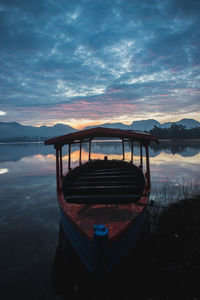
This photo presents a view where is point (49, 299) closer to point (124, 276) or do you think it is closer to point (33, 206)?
point (124, 276)

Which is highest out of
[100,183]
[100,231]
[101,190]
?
[100,231]

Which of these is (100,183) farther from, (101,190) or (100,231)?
(100,231)

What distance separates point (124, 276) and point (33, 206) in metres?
8.17

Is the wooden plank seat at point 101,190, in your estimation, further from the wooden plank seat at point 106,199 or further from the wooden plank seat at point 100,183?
the wooden plank seat at point 106,199

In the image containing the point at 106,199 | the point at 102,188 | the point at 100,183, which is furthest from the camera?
the point at 100,183

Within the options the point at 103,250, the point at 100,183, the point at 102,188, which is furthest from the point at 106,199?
the point at 103,250

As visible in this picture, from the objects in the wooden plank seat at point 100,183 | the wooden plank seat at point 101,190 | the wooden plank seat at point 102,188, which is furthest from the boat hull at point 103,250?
the wooden plank seat at point 100,183

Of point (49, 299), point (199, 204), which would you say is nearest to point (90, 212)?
point (49, 299)

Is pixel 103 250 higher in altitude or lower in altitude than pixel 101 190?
higher

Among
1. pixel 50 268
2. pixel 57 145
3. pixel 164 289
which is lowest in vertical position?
pixel 50 268

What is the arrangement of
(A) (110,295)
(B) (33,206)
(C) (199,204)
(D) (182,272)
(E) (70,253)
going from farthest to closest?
(B) (33,206)
(C) (199,204)
(E) (70,253)
(D) (182,272)
(A) (110,295)

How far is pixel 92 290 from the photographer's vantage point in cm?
468

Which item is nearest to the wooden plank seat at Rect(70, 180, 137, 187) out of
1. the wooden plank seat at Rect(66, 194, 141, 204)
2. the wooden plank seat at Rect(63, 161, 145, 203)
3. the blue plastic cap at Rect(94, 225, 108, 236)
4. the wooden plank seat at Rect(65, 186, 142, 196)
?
the wooden plank seat at Rect(63, 161, 145, 203)

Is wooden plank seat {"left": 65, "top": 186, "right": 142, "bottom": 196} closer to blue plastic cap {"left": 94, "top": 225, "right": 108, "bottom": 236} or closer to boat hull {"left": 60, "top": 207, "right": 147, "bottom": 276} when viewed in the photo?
boat hull {"left": 60, "top": 207, "right": 147, "bottom": 276}
